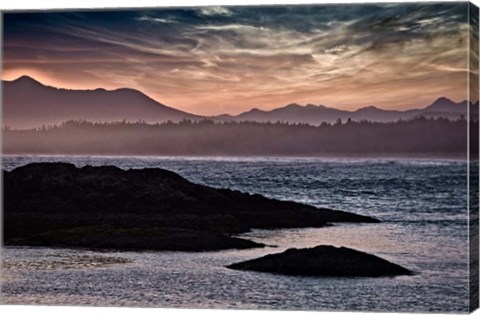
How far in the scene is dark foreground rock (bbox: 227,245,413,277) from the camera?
13.8 metres

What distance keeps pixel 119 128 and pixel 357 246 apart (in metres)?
2.68

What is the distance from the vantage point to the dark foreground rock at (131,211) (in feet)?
46.7

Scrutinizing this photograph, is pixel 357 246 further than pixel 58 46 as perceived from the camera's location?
No

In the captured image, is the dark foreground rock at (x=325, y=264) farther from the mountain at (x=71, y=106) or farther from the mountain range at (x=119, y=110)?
the mountain at (x=71, y=106)

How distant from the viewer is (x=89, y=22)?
48.1 feet

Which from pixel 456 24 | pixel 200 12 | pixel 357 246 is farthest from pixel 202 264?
pixel 456 24

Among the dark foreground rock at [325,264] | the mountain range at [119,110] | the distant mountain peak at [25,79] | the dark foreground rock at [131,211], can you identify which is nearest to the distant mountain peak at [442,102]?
the mountain range at [119,110]

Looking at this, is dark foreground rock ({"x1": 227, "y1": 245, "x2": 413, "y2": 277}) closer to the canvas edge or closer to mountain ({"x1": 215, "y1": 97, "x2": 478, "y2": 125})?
the canvas edge

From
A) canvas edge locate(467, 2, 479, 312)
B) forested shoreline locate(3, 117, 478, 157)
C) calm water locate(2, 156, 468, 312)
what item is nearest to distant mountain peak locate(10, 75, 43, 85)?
forested shoreline locate(3, 117, 478, 157)

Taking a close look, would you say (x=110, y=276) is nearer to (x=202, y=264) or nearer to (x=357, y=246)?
(x=202, y=264)

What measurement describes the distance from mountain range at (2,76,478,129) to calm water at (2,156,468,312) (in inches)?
16.0

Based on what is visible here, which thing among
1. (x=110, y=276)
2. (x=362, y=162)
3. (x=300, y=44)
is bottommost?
(x=110, y=276)

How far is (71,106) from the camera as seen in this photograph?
1480 centimetres

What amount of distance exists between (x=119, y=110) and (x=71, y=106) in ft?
1.80
